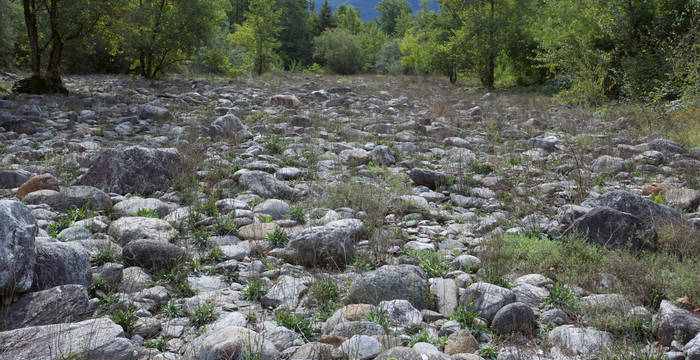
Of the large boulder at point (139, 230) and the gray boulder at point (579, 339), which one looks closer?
the gray boulder at point (579, 339)

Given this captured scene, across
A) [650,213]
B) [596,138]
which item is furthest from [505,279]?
[596,138]

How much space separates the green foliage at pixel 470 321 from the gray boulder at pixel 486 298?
0.07 meters

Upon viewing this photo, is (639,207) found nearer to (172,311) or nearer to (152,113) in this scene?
(172,311)

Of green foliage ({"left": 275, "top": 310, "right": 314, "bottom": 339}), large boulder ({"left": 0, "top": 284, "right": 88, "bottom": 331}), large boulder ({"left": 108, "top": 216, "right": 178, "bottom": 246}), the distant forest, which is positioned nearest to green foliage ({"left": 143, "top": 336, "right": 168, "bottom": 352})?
large boulder ({"left": 0, "top": 284, "right": 88, "bottom": 331})

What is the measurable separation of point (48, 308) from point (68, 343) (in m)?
0.50

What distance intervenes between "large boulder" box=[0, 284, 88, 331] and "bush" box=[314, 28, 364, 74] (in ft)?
110

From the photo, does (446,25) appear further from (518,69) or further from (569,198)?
(569,198)

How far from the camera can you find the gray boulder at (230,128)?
918 centimetres

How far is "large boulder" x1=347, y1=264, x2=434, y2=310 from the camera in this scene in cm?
329

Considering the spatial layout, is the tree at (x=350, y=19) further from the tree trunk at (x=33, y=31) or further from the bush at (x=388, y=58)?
the tree trunk at (x=33, y=31)

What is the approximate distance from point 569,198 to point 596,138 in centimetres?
440

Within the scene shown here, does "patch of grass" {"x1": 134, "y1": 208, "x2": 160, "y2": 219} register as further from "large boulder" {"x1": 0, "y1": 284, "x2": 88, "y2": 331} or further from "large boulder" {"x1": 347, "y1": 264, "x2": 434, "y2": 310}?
"large boulder" {"x1": 347, "y1": 264, "x2": 434, "y2": 310}

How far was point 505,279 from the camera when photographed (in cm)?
370

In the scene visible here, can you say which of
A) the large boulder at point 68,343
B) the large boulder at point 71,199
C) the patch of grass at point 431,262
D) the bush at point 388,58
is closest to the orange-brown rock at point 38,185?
the large boulder at point 71,199
